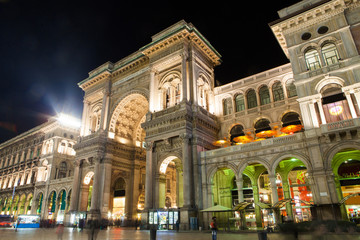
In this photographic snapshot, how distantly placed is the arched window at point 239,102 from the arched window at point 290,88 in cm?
528

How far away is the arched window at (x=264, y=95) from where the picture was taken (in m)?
30.4

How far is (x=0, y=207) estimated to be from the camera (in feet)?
194

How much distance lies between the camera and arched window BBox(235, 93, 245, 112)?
3181 cm

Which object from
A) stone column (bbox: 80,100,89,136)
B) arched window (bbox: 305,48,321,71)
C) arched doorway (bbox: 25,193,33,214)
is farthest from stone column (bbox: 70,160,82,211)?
arched window (bbox: 305,48,321,71)

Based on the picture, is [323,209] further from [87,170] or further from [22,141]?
[22,141]

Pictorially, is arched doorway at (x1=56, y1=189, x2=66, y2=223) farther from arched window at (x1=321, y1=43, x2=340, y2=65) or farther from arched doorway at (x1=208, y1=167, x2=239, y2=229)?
arched window at (x1=321, y1=43, x2=340, y2=65)

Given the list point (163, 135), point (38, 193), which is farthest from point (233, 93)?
point (38, 193)

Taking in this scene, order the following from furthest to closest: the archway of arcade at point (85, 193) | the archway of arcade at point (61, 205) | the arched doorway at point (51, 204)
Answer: the arched doorway at point (51, 204)
the archway of arcade at point (61, 205)
the archway of arcade at point (85, 193)

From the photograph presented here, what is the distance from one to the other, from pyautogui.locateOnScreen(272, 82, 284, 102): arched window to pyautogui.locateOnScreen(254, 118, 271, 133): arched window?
2673 mm

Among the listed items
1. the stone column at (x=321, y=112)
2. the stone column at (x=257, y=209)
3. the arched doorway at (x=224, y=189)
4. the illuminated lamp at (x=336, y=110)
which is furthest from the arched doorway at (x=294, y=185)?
the illuminated lamp at (x=336, y=110)

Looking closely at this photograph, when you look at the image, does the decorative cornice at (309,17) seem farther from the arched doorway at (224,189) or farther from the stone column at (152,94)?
the arched doorway at (224,189)

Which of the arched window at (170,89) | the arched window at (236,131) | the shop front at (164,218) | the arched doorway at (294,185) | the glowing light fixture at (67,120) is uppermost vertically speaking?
the glowing light fixture at (67,120)

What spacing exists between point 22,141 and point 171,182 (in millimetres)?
41641

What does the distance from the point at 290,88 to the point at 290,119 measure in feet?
→ 11.7
